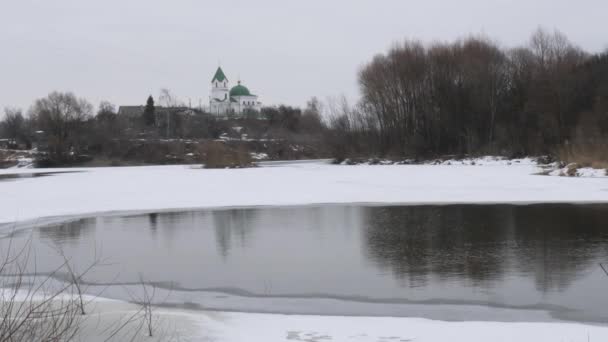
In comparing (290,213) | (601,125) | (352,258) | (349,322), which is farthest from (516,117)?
(349,322)

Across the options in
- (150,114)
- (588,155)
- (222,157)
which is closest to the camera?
(588,155)

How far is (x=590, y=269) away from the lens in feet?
27.6

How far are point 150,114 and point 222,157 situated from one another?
2422 inches

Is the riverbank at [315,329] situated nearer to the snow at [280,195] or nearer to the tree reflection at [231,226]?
the tree reflection at [231,226]

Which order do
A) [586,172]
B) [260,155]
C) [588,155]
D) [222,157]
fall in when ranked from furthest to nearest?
[260,155], [222,157], [588,155], [586,172]

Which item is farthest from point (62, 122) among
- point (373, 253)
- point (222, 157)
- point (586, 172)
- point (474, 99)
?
point (373, 253)

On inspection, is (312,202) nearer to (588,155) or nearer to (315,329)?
(315,329)

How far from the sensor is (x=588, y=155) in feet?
96.8

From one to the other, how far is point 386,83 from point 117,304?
55.2m

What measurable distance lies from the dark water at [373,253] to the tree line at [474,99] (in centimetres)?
3327

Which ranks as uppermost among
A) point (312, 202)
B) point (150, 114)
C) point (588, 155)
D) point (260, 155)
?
point (150, 114)

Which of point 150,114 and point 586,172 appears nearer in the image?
point 586,172

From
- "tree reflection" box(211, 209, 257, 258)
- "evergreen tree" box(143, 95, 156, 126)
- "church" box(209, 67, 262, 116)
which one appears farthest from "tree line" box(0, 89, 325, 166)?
"tree reflection" box(211, 209, 257, 258)

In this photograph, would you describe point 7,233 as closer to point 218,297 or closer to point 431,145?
point 218,297
